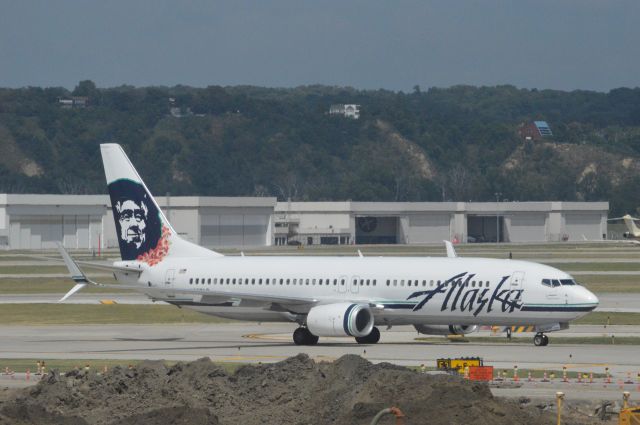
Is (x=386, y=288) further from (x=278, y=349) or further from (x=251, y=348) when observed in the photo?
(x=251, y=348)

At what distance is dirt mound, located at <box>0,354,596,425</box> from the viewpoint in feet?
102

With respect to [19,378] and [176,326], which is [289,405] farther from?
[176,326]

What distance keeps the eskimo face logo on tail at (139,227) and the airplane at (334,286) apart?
45 millimetres

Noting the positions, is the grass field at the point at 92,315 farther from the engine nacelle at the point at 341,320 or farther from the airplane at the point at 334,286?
the engine nacelle at the point at 341,320

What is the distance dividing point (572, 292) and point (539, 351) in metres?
3.32

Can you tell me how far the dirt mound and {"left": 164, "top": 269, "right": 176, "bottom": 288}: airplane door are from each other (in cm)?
2252

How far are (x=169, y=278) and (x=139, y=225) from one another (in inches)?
118

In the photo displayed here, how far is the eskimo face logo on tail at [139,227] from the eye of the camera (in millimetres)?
61938

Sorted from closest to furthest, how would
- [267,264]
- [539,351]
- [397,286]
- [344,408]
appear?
[344,408] < [539,351] < [397,286] < [267,264]

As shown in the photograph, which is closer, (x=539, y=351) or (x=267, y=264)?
(x=539, y=351)

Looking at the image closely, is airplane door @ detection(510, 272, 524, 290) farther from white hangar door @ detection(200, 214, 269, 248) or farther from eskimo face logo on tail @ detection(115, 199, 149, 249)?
white hangar door @ detection(200, 214, 269, 248)

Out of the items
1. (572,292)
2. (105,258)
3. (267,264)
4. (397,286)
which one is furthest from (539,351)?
(105,258)

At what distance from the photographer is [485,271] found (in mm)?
55438

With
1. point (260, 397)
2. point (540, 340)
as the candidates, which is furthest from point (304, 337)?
point (260, 397)
